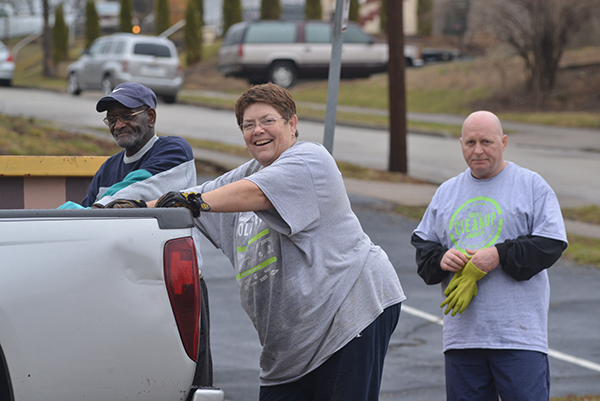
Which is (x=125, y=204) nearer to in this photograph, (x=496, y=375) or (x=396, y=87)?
(x=496, y=375)

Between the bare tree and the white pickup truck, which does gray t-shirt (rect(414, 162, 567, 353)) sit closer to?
the white pickup truck

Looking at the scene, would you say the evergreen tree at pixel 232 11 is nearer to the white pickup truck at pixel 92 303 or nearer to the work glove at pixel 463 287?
the work glove at pixel 463 287

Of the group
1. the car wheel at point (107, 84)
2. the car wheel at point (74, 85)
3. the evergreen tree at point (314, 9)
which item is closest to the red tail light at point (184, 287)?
the car wheel at point (107, 84)

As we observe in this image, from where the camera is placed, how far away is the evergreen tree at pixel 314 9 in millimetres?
35625

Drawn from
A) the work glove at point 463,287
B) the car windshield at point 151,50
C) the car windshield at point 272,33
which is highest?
the car windshield at point 272,33

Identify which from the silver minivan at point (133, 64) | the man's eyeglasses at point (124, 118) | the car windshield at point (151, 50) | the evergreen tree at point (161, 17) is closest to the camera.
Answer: the man's eyeglasses at point (124, 118)

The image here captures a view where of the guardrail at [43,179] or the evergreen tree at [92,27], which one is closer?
the guardrail at [43,179]

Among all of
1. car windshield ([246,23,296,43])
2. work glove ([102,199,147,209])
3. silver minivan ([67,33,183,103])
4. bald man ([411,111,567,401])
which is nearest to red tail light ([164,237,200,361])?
work glove ([102,199,147,209])

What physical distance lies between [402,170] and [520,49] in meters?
11.7

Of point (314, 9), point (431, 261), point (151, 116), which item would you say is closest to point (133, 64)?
point (314, 9)

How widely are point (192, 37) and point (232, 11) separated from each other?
3.29 metres

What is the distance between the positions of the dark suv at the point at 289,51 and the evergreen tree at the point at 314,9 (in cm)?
947

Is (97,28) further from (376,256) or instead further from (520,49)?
(376,256)

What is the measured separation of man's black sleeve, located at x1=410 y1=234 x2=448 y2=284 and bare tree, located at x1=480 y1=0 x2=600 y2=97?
21.1 metres
